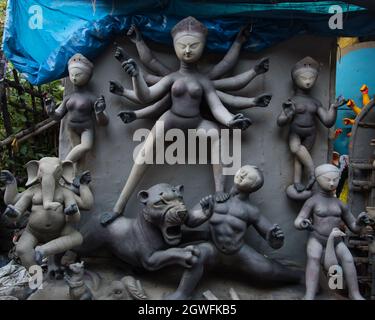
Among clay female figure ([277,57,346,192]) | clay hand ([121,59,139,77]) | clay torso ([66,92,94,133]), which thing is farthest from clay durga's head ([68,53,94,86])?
clay female figure ([277,57,346,192])

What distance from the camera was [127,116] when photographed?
12.9 ft

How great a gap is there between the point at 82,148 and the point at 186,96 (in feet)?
3.24

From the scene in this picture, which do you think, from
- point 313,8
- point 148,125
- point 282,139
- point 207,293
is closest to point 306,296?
point 207,293

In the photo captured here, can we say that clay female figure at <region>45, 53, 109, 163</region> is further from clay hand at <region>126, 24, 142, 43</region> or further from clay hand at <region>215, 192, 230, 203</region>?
clay hand at <region>215, 192, 230, 203</region>

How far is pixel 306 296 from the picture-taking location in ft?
11.9

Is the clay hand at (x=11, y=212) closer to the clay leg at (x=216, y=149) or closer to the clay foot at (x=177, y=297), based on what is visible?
the clay foot at (x=177, y=297)

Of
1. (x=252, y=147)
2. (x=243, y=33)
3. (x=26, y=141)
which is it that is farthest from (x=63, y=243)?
(x=26, y=141)

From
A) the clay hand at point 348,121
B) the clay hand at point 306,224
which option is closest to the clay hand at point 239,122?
the clay hand at point 306,224

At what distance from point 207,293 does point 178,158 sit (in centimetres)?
116

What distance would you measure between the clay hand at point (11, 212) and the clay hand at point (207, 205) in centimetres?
134

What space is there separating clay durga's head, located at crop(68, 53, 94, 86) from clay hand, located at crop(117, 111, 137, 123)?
17.9 inches

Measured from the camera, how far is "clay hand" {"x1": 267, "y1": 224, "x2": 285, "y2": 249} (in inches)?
Result: 140

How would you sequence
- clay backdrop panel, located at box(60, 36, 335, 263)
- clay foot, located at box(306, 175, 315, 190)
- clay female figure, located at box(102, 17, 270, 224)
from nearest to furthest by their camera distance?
1. clay female figure, located at box(102, 17, 270, 224)
2. clay foot, located at box(306, 175, 315, 190)
3. clay backdrop panel, located at box(60, 36, 335, 263)

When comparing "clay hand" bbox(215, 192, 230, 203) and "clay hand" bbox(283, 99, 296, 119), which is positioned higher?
"clay hand" bbox(283, 99, 296, 119)
